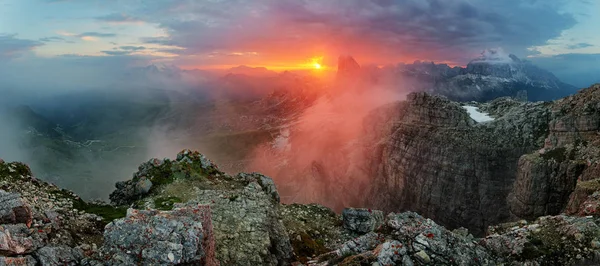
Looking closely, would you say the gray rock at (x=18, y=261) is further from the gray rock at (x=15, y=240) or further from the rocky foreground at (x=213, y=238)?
the gray rock at (x=15, y=240)

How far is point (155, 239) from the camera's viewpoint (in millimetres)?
15906

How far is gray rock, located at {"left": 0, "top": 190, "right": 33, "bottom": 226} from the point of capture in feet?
54.7

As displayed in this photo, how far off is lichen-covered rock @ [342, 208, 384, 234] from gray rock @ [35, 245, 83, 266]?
2456 centimetres

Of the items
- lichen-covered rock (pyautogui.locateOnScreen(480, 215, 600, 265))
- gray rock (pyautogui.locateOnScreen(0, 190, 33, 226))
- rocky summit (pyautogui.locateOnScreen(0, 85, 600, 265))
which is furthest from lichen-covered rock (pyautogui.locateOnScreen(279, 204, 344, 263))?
gray rock (pyautogui.locateOnScreen(0, 190, 33, 226))

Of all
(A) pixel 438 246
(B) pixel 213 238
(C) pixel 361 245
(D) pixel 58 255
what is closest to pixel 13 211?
(D) pixel 58 255

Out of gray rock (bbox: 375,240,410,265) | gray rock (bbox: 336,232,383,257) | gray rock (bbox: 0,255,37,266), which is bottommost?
gray rock (bbox: 336,232,383,257)

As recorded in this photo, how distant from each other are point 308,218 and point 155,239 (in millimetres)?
21794

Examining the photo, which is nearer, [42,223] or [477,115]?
[42,223]

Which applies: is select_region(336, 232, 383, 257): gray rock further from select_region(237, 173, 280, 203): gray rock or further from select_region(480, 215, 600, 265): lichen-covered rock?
select_region(237, 173, 280, 203): gray rock

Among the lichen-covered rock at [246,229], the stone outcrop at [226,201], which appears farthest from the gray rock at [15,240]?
the lichen-covered rock at [246,229]

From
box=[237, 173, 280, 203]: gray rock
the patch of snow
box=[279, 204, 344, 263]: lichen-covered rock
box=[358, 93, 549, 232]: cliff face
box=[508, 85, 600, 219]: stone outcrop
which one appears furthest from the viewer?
the patch of snow

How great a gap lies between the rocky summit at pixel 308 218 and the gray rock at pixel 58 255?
51 millimetres

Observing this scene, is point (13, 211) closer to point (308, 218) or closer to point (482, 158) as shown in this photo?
point (308, 218)

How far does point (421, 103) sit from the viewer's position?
97.3m
